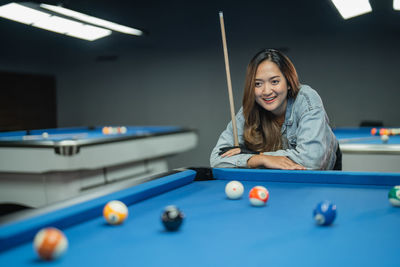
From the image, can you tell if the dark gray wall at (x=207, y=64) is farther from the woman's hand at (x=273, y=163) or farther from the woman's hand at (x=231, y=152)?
the woman's hand at (x=273, y=163)

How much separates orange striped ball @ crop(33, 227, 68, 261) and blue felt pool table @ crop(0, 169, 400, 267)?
19 millimetres

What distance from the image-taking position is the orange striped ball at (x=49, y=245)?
818 mm

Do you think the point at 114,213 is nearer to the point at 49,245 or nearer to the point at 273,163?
the point at 49,245

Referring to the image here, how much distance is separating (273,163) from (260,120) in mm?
519

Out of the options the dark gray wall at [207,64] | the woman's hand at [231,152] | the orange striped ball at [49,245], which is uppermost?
the dark gray wall at [207,64]

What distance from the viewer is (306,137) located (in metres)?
2.08

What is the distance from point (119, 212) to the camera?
1.11m

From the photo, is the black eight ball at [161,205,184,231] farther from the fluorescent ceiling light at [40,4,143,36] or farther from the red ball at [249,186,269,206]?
the fluorescent ceiling light at [40,4,143,36]

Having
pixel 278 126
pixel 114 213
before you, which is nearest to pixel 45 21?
pixel 278 126

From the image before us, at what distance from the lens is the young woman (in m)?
2.07

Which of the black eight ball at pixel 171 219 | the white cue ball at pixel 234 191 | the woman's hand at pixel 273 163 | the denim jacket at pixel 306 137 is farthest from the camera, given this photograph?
the denim jacket at pixel 306 137

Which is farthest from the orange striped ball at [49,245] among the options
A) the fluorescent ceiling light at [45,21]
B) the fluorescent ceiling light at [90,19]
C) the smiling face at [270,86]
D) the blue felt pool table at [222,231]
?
the fluorescent ceiling light at [45,21]

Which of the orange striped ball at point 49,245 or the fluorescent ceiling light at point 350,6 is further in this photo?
the fluorescent ceiling light at point 350,6

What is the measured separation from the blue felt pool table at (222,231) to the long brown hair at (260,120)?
32.3 inches
